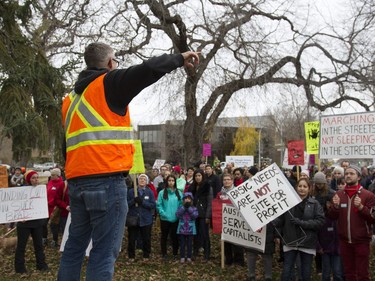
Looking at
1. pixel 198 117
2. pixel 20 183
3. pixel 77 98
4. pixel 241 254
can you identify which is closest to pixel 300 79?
pixel 198 117

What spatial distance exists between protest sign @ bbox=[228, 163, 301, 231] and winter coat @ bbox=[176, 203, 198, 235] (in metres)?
1.87

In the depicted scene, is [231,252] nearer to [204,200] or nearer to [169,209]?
[204,200]

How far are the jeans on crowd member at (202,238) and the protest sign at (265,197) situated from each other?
6.89 ft

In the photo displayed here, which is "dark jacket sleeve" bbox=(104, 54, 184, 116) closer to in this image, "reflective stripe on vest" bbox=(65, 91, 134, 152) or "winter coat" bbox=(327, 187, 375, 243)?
"reflective stripe on vest" bbox=(65, 91, 134, 152)

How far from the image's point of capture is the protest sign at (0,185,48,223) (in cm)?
870

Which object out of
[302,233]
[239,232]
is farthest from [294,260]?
[239,232]

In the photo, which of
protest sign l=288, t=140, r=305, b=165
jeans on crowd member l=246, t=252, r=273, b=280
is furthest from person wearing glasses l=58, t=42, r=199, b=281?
protest sign l=288, t=140, r=305, b=165

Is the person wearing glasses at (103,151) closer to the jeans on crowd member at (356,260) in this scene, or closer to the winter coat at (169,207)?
the jeans on crowd member at (356,260)

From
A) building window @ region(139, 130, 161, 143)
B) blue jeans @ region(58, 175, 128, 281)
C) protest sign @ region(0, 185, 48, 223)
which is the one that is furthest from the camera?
building window @ region(139, 130, 161, 143)

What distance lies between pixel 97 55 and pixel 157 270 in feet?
21.7

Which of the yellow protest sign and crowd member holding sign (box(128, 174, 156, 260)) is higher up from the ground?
the yellow protest sign

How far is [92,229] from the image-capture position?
10.5ft

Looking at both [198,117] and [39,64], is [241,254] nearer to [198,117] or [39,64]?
[39,64]

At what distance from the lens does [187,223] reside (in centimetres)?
985
